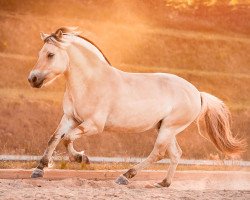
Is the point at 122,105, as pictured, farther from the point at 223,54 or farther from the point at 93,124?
the point at 223,54

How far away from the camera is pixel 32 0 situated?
Result: 37.1 metres

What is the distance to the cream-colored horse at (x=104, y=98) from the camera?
395 inches

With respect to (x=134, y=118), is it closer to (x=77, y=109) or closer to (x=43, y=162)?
(x=77, y=109)

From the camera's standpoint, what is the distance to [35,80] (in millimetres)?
9875

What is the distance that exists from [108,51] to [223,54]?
18.5 ft

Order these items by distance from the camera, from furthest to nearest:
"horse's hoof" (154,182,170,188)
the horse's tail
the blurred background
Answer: the blurred background → the horse's tail → "horse's hoof" (154,182,170,188)

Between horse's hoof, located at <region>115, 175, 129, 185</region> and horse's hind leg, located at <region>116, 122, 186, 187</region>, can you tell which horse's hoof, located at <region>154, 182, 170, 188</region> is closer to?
horse's hind leg, located at <region>116, 122, 186, 187</region>

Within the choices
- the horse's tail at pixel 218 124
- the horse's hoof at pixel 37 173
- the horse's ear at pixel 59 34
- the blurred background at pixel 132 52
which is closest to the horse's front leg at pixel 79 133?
the horse's hoof at pixel 37 173

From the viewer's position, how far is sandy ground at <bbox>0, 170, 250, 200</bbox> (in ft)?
28.0

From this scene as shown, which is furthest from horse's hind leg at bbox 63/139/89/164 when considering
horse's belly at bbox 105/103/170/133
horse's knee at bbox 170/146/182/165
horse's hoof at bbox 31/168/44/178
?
horse's knee at bbox 170/146/182/165

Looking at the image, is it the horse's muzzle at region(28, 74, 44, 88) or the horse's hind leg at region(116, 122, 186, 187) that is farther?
the horse's hind leg at region(116, 122, 186, 187)

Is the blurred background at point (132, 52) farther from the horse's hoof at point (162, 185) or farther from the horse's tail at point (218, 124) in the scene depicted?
the horse's hoof at point (162, 185)

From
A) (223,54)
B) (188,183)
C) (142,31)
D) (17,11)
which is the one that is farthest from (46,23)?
(188,183)

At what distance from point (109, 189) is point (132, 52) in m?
24.1
